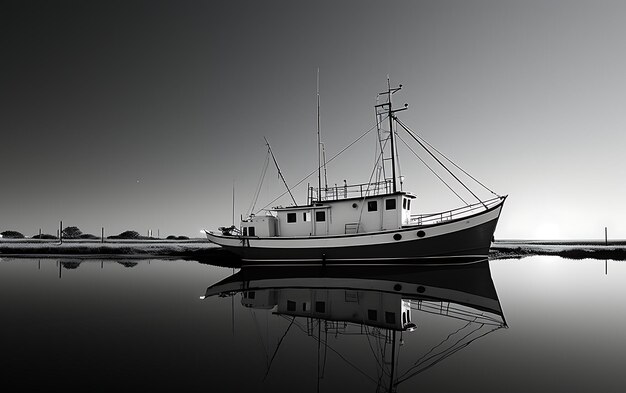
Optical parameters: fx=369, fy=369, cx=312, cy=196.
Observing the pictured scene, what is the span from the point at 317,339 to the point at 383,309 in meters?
4.37

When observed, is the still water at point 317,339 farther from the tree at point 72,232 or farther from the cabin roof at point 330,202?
the tree at point 72,232

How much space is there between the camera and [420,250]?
97.1 ft

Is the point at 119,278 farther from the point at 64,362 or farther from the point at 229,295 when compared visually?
the point at 64,362

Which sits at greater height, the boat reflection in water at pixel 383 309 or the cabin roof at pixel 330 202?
the cabin roof at pixel 330 202

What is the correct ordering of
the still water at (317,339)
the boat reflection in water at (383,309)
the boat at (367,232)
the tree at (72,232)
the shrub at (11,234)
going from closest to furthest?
the still water at (317,339)
the boat reflection in water at (383,309)
the boat at (367,232)
the shrub at (11,234)
the tree at (72,232)

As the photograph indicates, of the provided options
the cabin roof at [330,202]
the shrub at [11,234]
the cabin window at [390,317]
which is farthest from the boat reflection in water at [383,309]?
the shrub at [11,234]

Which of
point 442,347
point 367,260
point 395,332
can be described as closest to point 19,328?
point 395,332

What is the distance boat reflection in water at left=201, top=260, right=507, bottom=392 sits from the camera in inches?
333

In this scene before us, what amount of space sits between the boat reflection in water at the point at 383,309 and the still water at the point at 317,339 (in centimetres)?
6

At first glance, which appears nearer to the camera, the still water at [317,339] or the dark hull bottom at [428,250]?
the still water at [317,339]

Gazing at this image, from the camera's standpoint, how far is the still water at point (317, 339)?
7.09 m

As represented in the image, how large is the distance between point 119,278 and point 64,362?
17640mm

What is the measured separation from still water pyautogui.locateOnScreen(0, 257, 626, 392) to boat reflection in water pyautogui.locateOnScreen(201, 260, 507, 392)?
60 mm

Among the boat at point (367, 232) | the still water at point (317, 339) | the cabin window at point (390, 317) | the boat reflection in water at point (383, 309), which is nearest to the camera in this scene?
the still water at point (317, 339)
